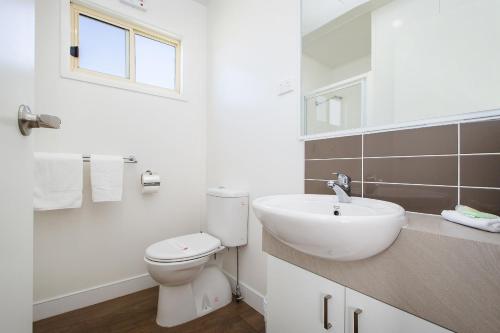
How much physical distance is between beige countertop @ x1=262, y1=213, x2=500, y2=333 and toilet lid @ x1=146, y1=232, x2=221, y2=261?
0.91 metres

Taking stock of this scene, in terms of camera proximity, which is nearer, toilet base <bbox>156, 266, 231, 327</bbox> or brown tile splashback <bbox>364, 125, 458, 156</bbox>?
brown tile splashback <bbox>364, 125, 458, 156</bbox>

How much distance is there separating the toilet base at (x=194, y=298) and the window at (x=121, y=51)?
1.55m

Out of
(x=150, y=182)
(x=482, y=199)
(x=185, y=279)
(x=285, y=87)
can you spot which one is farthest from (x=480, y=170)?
(x=150, y=182)

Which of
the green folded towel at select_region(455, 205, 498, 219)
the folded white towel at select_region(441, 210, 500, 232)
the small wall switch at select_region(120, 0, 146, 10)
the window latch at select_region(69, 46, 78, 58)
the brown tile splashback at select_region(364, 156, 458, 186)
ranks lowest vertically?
the folded white towel at select_region(441, 210, 500, 232)

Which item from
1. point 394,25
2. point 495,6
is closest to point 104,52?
point 394,25

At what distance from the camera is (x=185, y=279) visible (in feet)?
4.41

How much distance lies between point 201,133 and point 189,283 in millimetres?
1238

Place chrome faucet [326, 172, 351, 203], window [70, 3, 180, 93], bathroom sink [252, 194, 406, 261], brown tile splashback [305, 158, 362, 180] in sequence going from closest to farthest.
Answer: bathroom sink [252, 194, 406, 261] < chrome faucet [326, 172, 351, 203] < brown tile splashback [305, 158, 362, 180] < window [70, 3, 180, 93]

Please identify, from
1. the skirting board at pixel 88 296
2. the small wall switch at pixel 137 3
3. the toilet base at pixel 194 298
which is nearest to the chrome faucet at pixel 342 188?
the toilet base at pixel 194 298

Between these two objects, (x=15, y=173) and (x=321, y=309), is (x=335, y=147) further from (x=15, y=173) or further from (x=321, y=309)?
(x=15, y=173)

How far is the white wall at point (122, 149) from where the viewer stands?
145cm

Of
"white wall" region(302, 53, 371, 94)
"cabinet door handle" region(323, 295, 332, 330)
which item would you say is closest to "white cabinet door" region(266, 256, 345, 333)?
"cabinet door handle" region(323, 295, 332, 330)

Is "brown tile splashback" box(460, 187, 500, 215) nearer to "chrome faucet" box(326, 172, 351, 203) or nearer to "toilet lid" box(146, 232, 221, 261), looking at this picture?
"chrome faucet" box(326, 172, 351, 203)

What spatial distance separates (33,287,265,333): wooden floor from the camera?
52.4 inches
